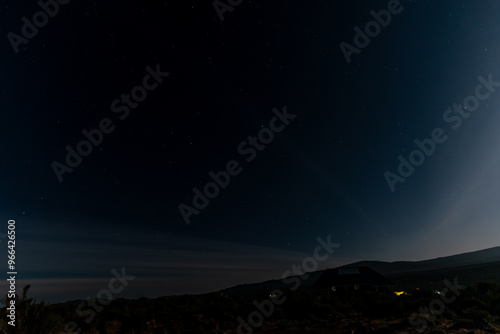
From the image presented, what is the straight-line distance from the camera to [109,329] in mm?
14047

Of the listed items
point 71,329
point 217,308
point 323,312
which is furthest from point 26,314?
point 323,312

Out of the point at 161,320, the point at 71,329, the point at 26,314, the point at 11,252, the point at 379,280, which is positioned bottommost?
the point at 379,280

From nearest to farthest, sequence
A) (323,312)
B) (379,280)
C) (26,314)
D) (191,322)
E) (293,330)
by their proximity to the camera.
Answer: (26,314) → (293,330) → (191,322) → (323,312) → (379,280)

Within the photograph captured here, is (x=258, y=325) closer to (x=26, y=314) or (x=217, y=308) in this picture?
(x=217, y=308)

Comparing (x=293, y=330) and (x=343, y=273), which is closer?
(x=293, y=330)

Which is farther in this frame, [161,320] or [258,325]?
[161,320]

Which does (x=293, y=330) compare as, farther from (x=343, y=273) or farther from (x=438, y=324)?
(x=343, y=273)

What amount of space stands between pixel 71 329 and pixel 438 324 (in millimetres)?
14150

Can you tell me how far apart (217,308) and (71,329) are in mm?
8384

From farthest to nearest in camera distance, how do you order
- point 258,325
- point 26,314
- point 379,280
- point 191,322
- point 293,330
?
point 379,280 → point 191,322 → point 258,325 → point 293,330 → point 26,314

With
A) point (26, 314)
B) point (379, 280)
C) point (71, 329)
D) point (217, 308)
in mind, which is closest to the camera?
point (26, 314)

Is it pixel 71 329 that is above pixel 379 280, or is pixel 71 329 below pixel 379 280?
above

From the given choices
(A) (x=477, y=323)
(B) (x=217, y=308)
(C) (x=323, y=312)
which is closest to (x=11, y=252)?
(B) (x=217, y=308)

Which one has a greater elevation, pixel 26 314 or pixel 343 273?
pixel 26 314
